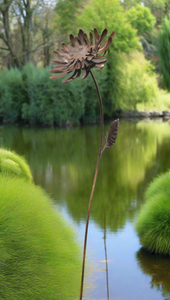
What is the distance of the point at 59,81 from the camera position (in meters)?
19.6

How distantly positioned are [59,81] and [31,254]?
17.5m

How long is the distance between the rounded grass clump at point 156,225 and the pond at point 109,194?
10cm

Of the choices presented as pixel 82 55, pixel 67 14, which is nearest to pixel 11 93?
pixel 67 14

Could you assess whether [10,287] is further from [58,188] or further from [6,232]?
[58,188]

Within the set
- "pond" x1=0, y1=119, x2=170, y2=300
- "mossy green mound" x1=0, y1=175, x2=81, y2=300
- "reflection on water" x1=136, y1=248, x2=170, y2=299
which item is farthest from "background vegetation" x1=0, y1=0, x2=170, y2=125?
"mossy green mound" x1=0, y1=175, x2=81, y2=300

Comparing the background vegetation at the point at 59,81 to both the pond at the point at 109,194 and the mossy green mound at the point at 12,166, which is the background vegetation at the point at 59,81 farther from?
the mossy green mound at the point at 12,166

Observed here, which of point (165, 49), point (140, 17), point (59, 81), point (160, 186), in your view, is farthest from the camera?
point (140, 17)

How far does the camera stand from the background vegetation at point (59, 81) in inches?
789

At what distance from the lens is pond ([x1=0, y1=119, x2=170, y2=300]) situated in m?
3.40

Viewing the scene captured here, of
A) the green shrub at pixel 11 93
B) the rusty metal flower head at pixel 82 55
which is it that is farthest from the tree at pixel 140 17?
the rusty metal flower head at pixel 82 55

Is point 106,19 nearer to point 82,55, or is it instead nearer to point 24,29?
point 24,29

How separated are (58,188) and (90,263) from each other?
3521 mm

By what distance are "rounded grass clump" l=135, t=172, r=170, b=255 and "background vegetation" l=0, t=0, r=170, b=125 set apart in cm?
1593

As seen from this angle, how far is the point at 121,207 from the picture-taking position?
228 inches
